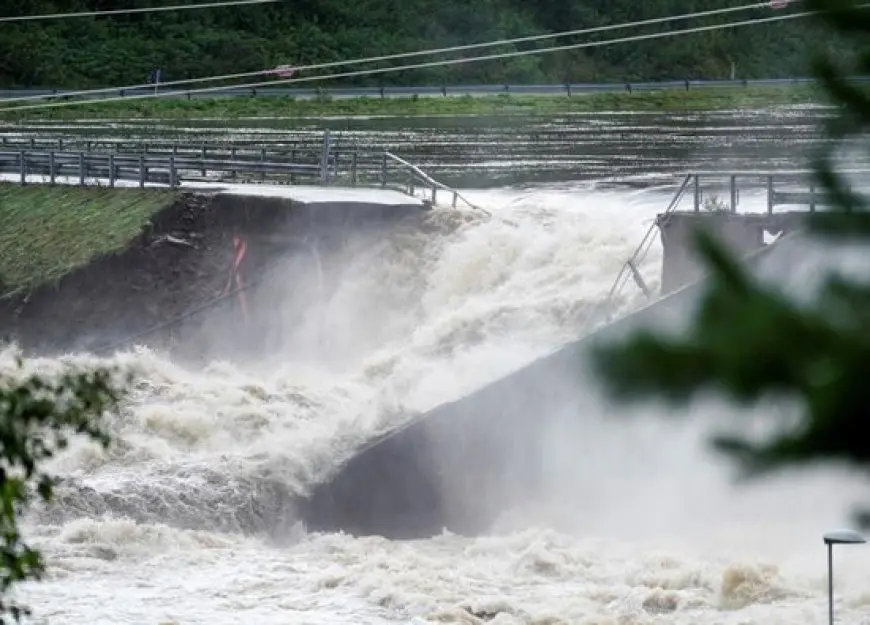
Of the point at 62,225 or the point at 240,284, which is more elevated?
the point at 62,225

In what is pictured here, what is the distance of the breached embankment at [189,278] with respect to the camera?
30.8 meters

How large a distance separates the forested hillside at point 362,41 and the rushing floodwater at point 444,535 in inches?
1172

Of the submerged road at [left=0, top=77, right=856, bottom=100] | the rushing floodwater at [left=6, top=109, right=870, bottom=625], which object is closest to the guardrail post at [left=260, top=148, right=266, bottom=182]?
the rushing floodwater at [left=6, top=109, right=870, bottom=625]

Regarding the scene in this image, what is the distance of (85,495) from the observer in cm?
2223

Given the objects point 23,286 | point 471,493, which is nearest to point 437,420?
point 471,493

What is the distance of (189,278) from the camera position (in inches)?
1251

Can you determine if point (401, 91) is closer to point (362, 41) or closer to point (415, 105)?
point (415, 105)

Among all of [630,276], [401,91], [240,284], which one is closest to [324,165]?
[240,284]

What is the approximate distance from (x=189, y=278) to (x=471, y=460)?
9.67 meters

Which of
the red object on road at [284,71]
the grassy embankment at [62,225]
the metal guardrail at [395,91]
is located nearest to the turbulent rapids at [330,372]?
the grassy embankment at [62,225]

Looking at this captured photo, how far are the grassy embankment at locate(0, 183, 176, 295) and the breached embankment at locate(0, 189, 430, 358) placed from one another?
358mm

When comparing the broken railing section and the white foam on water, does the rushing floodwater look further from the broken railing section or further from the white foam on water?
the broken railing section

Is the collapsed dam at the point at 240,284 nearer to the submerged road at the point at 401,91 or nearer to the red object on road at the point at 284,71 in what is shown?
the red object on road at the point at 284,71

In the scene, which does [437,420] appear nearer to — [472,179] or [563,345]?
[563,345]
